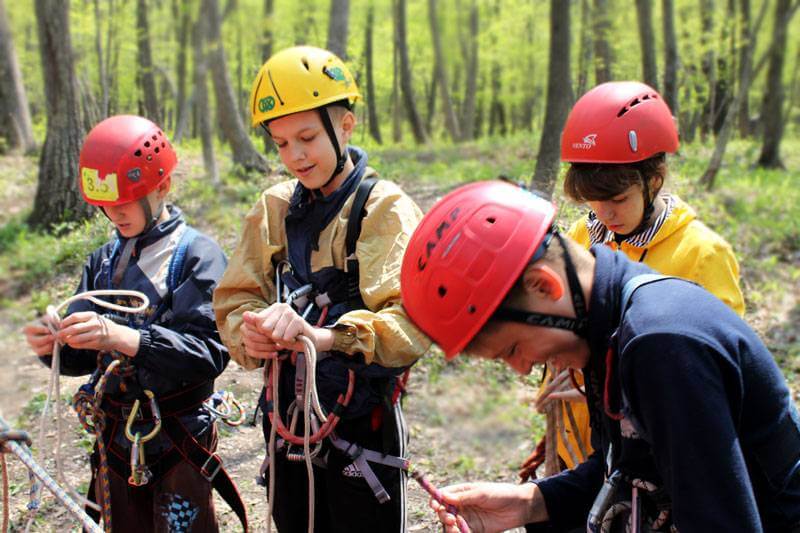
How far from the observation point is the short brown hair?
2703mm

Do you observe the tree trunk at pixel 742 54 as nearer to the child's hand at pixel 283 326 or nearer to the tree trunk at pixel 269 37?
the tree trunk at pixel 269 37

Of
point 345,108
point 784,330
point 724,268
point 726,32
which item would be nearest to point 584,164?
point 724,268

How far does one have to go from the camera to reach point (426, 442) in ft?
17.2

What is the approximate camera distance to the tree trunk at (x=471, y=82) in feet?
82.7

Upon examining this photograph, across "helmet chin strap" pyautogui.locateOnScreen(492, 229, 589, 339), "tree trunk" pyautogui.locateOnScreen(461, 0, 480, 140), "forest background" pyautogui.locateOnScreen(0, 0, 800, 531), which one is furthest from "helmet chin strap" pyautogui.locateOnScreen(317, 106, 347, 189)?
"tree trunk" pyautogui.locateOnScreen(461, 0, 480, 140)

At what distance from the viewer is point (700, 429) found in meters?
1.36

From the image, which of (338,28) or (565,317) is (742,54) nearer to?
(338,28)

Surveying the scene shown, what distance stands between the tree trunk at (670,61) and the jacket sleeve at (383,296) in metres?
11.0

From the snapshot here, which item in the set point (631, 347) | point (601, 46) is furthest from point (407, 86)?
point (631, 347)

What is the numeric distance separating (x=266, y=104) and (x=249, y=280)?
2.28 feet

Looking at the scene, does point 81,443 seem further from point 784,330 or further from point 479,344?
point 784,330

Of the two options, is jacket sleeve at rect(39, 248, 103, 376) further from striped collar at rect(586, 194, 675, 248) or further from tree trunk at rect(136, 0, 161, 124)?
tree trunk at rect(136, 0, 161, 124)

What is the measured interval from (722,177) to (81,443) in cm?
1117

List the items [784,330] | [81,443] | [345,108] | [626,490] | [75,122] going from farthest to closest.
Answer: [75,122] < [784,330] < [81,443] < [345,108] < [626,490]
